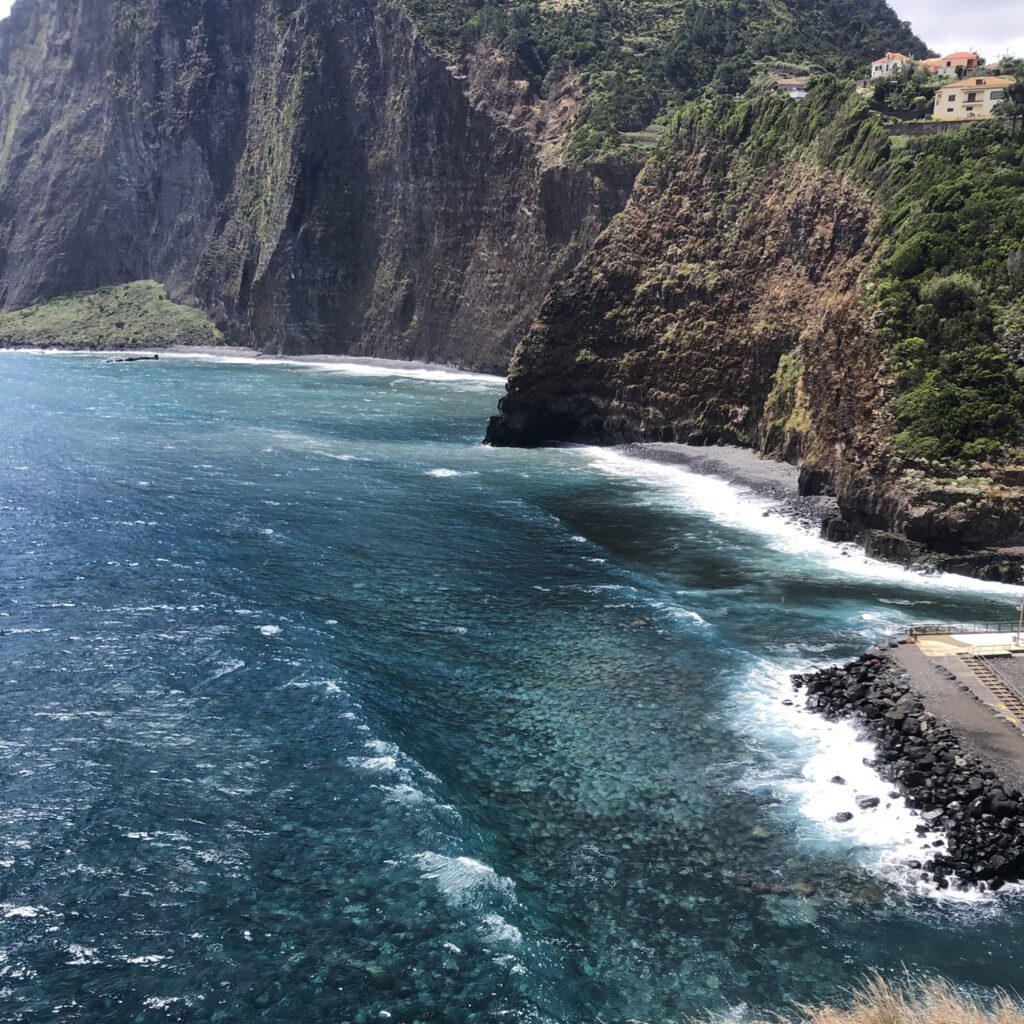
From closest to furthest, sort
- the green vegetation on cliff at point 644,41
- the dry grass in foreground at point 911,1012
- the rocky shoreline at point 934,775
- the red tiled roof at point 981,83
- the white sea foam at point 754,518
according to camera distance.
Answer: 1. the dry grass in foreground at point 911,1012
2. the rocky shoreline at point 934,775
3. the white sea foam at point 754,518
4. the red tiled roof at point 981,83
5. the green vegetation on cliff at point 644,41

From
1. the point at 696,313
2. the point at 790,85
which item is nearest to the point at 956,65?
the point at 790,85

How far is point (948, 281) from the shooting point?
66125mm

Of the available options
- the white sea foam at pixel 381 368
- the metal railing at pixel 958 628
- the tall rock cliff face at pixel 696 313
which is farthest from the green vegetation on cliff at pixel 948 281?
the white sea foam at pixel 381 368

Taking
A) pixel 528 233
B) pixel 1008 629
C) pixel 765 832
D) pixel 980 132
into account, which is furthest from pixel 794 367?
pixel 528 233

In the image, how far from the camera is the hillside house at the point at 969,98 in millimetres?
88062

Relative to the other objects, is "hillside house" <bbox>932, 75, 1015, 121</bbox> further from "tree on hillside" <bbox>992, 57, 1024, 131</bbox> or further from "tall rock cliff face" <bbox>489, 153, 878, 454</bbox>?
"tall rock cliff face" <bbox>489, 153, 878, 454</bbox>

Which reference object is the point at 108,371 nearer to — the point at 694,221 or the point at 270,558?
the point at 694,221

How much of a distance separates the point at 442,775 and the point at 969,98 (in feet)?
276

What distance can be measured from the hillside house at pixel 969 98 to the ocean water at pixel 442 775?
4856cm

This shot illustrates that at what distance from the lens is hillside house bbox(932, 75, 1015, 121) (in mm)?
88062

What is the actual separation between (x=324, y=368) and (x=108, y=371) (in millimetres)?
38016

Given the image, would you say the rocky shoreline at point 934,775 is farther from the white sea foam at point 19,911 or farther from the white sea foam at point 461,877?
the white sea foam at point 19,911

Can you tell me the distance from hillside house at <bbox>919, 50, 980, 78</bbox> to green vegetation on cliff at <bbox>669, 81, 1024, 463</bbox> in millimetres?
39421

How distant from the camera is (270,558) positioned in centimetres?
5888
